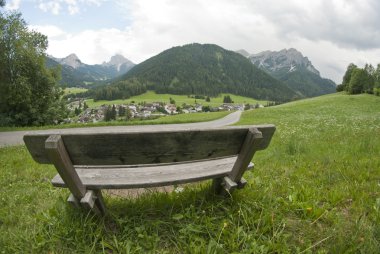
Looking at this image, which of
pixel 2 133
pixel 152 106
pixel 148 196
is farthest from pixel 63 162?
pixel 152 106

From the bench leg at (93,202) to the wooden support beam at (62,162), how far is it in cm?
9

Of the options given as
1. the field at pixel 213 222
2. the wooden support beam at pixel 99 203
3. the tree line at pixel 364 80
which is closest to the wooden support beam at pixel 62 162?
the wooden support beam at pixel 99 203

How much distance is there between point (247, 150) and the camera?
117 inches

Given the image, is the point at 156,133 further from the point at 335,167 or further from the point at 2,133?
the point at 2,133

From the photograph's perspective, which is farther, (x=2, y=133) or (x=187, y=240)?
(x=2, y=133)

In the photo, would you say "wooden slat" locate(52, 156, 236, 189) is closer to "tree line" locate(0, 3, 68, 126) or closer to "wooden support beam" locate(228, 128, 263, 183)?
"wooden support beam" locate(228, 128, 263, 183)

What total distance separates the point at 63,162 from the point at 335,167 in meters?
5.23

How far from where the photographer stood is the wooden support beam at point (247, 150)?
2848 millimetres

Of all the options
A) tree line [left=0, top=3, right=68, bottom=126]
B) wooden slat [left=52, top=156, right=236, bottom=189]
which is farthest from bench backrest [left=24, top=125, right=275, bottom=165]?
tree line [left=0, top=3, right=68, bottom=126]

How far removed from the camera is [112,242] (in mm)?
2834

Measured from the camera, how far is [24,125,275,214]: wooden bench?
2.47m

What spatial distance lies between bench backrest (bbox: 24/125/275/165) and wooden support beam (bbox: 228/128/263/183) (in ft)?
0.37

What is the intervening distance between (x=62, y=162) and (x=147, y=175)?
1.06 m

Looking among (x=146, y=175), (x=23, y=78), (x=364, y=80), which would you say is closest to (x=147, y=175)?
(x=146, y=175)
